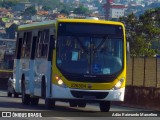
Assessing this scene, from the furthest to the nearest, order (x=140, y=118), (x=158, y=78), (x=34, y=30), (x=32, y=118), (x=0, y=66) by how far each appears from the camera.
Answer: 1. (x=0, y=66)
2. (x=158, y=78)
3. (x=34, y=30)
4. (x=140, y=118)
5. (x=32, y=118)

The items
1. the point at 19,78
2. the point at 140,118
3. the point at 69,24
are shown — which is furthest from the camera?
the point at 19,78

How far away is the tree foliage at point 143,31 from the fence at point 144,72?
107 ft

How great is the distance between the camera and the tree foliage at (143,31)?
7588 cm

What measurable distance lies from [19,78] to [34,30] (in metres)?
3.37

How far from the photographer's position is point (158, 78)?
1594 inches

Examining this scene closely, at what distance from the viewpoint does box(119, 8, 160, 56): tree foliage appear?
75875 mm

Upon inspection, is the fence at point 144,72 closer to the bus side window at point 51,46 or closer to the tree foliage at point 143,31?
the bus side window at point 51,46

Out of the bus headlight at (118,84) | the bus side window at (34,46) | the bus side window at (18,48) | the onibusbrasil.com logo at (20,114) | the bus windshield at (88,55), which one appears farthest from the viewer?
the bus side window at (18,48)

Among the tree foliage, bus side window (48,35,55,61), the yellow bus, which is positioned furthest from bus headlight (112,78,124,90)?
the tree foliage

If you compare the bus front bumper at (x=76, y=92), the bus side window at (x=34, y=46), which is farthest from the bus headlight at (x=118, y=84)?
the bus side window at (x=34, y=46)

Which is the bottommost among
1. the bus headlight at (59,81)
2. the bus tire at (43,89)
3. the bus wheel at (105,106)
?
the bus wheel at (105,106)

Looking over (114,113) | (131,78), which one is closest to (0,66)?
(131,78)

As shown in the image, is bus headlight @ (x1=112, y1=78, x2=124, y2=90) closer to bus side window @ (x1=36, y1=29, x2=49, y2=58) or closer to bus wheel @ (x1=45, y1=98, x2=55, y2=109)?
bus wheel @ (x1=45, y1=98, x2=55, y2=109)

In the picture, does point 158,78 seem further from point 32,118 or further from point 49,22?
point 32,118
